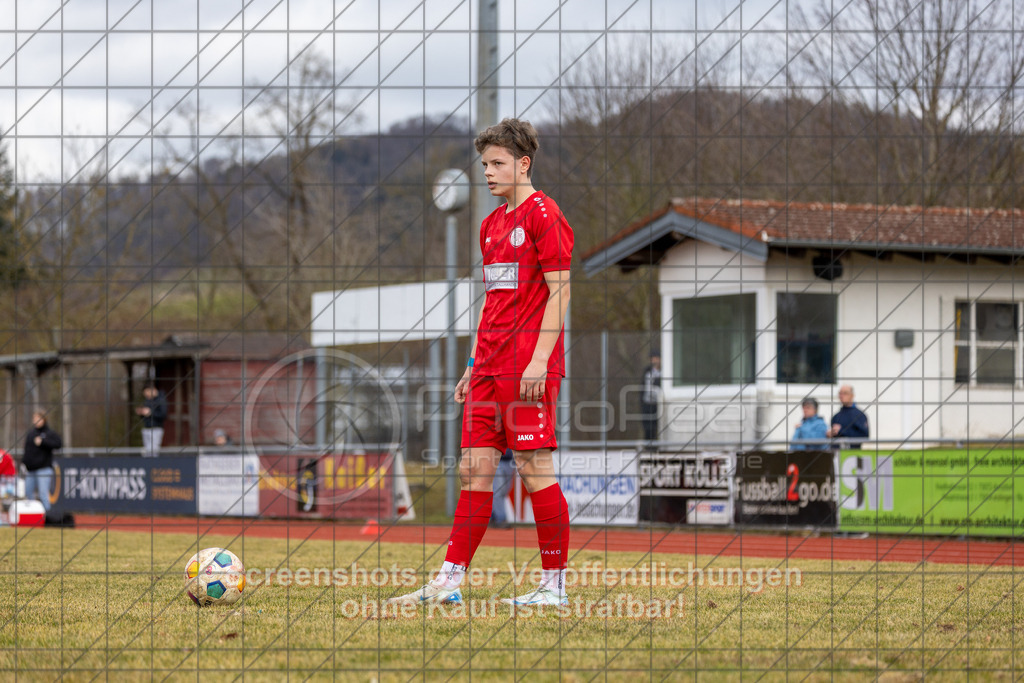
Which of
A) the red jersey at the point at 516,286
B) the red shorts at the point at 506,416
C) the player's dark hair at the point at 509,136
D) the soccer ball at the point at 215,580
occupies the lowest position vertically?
the soccer ball at the point at 215,580

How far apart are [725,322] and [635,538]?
5.79m

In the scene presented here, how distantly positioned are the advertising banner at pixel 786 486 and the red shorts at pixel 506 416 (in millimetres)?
7586

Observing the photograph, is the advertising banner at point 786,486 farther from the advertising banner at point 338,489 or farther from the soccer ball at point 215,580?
the soccer ball at point 215,580

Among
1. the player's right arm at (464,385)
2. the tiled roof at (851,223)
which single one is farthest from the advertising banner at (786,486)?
the player's right arm at (464,385)

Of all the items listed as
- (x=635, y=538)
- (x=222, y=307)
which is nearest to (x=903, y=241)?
(x=635, y=538)

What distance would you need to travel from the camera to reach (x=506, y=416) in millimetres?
4098

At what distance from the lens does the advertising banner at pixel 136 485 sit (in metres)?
15.8

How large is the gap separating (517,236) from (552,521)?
1.12m

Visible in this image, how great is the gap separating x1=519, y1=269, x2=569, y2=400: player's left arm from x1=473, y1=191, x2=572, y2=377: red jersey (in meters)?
0.08

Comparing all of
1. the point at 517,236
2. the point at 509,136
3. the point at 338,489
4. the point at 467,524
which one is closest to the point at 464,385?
the point at 467,524

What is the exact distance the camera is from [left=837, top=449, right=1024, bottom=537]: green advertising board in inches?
410

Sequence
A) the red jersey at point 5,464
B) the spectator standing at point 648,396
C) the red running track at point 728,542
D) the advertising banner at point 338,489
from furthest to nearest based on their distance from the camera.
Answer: the advertising banner at point 338,489
the spectator standing at point 648,396
the red running track at point 728,542
the red jersey at point 5,464

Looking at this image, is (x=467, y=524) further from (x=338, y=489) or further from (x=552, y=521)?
(x=338, y=489)

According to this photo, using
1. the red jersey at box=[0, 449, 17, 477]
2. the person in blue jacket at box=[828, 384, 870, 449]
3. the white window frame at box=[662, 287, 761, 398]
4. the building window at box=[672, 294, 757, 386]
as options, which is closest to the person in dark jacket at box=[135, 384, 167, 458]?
the red jersey at box=[0, 449, 17, 477]
